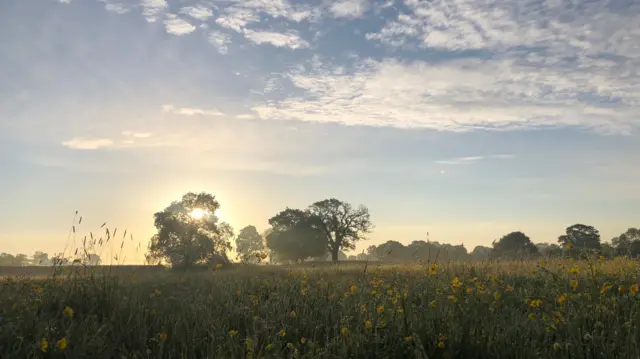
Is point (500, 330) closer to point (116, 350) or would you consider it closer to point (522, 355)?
point (522, 355)

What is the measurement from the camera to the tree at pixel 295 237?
192ft

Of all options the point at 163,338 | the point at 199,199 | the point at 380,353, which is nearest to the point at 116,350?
the point at 163,338

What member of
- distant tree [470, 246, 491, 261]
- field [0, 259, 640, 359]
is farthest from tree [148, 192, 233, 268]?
field [0, 259, 640, 359]

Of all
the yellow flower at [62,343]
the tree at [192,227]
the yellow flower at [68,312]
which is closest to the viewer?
the yellow flower at [62,343]

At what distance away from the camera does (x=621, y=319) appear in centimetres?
457

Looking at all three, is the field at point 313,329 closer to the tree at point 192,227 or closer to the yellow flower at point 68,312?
the yellow flower at point 68,312

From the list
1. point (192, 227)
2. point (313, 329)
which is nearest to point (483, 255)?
point (313, 329)

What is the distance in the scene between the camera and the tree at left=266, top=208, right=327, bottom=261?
58.4m

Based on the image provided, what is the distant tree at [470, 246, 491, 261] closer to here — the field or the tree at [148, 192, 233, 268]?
the field

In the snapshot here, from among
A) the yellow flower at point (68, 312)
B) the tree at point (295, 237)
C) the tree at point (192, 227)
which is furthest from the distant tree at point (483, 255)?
the tree at point (295, 237)

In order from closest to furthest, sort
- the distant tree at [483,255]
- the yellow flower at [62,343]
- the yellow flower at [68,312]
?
1. the yellow flower at [62,343]
2. the yellow flower at [68,312]
3. the distant tree at [483,255]

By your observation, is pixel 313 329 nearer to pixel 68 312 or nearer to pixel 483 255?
pixel 68 312

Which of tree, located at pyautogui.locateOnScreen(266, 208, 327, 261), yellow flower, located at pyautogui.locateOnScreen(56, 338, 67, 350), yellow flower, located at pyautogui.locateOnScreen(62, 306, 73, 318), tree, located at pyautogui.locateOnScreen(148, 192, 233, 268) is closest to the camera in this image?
yellow flower, located at pyautogui.locateOnScreen(56, 338, 67, 350)

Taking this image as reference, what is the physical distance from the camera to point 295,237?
58.8 m
